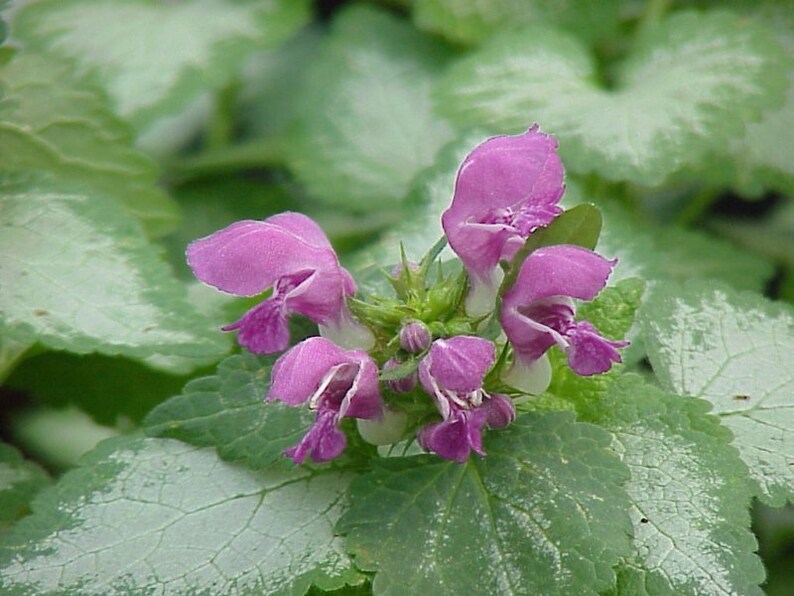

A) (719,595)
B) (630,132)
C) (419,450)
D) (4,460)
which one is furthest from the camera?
(630,132)

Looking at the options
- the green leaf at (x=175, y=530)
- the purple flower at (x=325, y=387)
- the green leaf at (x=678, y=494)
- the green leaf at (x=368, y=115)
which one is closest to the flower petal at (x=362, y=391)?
the purple flower at (x=325, y=387)

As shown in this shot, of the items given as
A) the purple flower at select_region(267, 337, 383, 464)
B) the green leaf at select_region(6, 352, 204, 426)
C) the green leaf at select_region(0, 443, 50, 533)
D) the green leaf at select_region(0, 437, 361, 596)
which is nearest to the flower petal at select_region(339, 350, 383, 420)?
the purple flower at select_region(267, 337, 383, 464)

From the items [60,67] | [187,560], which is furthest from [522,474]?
[60,67]

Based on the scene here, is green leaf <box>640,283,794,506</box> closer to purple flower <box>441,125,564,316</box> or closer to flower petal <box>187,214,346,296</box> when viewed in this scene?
purple flower <box>441,125,564,316</box>

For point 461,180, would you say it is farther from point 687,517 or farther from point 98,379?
point 98,379

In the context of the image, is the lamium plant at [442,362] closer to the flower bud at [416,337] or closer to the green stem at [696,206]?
the flower bud at [416,337]

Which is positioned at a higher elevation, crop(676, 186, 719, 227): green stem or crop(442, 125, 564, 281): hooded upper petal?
crop(442, 125, 564, 281): hooded upper petal
